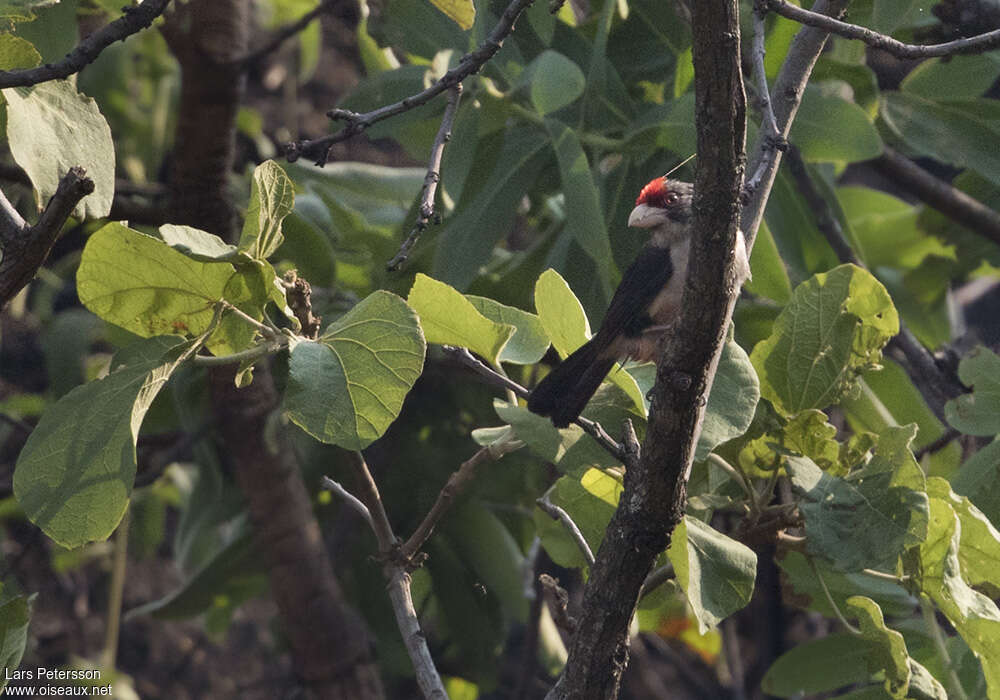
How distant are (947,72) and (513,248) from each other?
4.38 ft

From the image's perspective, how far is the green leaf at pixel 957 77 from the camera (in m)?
2.11

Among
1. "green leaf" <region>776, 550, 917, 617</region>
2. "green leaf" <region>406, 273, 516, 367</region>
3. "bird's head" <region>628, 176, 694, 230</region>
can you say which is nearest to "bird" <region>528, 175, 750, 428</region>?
"bird's head" <region>628, 176, 694, 230</region>

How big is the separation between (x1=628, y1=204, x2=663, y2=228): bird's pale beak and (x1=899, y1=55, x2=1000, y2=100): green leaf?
728 mm

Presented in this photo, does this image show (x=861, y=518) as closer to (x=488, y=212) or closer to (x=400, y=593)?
(x=400, y=593)

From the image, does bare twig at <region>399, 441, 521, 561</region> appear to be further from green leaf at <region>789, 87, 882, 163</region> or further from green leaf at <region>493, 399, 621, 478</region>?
green leaf at <region>789, 87, 882, 163</region>

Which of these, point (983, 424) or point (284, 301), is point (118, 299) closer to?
point (284, 301)

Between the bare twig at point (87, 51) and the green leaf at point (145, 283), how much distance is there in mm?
188

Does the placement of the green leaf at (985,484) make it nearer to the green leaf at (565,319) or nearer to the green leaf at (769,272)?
the green leaf at (769,272)

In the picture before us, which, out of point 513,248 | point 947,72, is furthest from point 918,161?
point 513,248

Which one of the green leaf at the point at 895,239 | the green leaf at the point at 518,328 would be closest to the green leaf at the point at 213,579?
the green leaf at the point at 518,328

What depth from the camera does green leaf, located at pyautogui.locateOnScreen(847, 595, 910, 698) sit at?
1250mm

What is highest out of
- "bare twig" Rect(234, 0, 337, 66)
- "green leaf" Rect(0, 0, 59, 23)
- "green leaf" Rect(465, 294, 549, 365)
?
"green leaf" Rect(0, 0, 59, 23)

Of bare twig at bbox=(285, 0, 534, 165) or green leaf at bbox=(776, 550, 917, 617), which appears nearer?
bare twig at bbox=(285, 0, 534, 165)

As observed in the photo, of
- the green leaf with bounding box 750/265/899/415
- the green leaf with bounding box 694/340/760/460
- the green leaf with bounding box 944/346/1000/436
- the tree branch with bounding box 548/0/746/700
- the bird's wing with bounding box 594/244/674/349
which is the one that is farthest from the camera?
the bird's wing with bounding box 594/244/674/349
